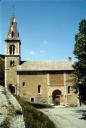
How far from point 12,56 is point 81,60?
36.3 m

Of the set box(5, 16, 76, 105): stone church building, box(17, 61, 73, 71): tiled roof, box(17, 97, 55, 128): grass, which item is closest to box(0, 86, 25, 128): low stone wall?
box(17, 97, 55, 128): grass

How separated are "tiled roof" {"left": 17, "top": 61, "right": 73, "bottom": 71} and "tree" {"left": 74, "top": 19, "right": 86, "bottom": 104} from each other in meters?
32.5

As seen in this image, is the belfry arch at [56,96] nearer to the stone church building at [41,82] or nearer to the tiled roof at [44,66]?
the stone church building at [41,82]

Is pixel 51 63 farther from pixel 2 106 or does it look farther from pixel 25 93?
pixel 2 106

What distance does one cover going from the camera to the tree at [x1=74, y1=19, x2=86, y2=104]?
88.9ft

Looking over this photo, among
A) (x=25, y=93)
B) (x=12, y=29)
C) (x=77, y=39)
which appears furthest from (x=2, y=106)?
(x=12, y=29)

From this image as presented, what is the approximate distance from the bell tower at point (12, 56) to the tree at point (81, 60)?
3401 cm

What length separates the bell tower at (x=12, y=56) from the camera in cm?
6112

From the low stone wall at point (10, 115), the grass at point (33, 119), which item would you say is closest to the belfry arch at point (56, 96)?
the grass at point (33, 119)

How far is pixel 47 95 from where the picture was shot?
60.3 metres

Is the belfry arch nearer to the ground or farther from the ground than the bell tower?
nearer to the ground

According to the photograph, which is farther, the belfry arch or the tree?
the belfry arch

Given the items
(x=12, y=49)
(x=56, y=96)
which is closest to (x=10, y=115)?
(x=56, y=96)

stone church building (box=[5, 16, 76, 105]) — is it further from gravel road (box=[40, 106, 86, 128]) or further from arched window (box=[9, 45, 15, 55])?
gravel road (box=[40, 106, 86, 128])
